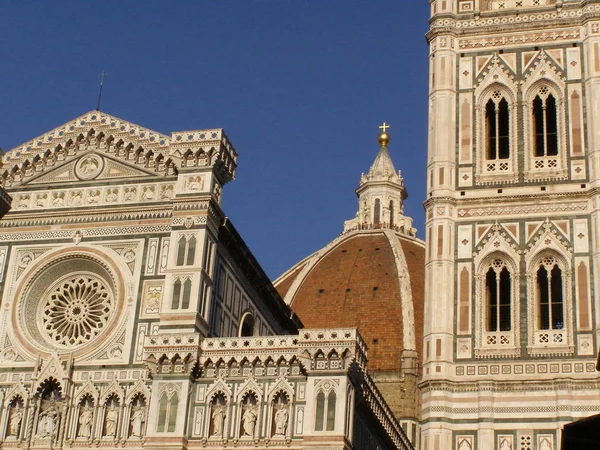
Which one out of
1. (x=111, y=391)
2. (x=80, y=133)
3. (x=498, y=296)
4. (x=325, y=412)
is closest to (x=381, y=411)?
(x=498, y=296)

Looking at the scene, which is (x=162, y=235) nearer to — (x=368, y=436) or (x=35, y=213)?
(x=35, y=213)

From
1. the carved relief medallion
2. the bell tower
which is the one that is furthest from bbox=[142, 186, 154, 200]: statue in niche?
the bell tower

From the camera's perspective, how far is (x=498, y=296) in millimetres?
28766

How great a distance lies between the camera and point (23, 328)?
30.7m

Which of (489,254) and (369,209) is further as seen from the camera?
(369,209)

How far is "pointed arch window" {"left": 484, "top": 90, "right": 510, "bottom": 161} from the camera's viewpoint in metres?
30.6

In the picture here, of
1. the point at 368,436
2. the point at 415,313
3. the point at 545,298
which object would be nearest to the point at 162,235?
the point at 368,436

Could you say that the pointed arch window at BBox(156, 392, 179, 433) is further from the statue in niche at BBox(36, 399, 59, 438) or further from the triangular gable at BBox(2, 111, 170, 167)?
the triangular gable at BBox(2, 111, 170, 167)

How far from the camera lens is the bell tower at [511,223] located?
27391 millimetres

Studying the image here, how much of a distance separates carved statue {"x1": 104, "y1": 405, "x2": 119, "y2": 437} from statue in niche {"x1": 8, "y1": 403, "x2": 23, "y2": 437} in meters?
2.27

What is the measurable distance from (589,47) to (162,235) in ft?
39.7

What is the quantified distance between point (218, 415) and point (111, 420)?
2784mm

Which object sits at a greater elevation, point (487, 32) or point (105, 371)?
point (487, 32)

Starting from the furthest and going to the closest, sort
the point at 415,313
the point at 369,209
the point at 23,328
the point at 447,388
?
the point at 369,209 → the point at 415,313 → the point at 23,328 → the point at 447,388
